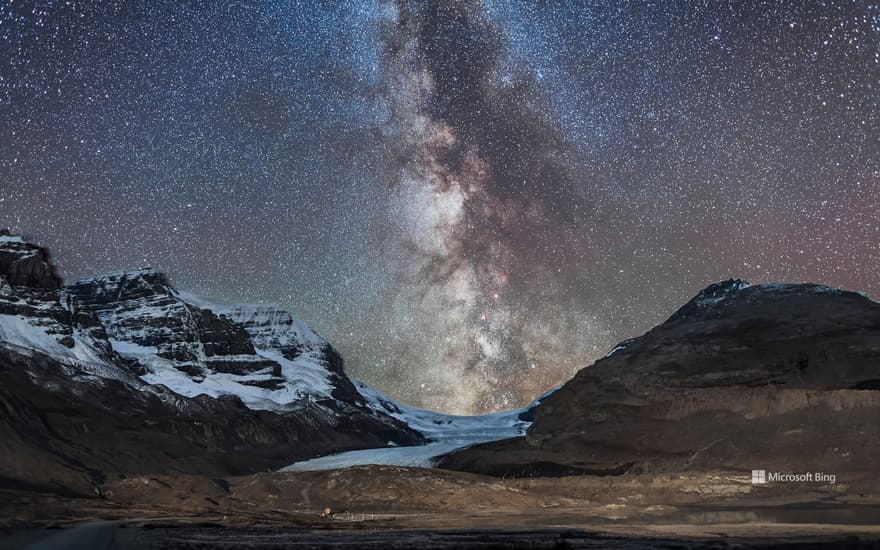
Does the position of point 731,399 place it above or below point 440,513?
above

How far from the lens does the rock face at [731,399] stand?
10331cm

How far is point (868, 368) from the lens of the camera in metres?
116

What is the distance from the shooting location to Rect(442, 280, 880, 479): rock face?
103312 mm

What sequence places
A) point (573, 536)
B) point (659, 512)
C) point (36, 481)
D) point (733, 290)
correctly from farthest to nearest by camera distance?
1. point (733, 290)
2. point (36, 481)
3. point (659, 512)
4. point (573, 536)

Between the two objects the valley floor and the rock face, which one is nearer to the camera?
the valley floor

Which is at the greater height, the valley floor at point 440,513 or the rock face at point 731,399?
the rock face at point 731,399

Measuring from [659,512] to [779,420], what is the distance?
34566 millimetres

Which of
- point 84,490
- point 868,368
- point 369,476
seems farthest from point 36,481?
point 868,368

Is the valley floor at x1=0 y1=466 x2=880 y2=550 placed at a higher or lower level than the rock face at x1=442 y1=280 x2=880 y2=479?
lower

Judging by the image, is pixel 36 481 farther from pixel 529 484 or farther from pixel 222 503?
pixel 529 484

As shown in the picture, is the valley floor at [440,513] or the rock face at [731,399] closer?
the valley floor at [440,513]

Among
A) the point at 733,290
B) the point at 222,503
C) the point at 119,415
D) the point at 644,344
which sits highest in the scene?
the point at 733,290

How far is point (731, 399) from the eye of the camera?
391 feet

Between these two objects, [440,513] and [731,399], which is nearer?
[440,513]
